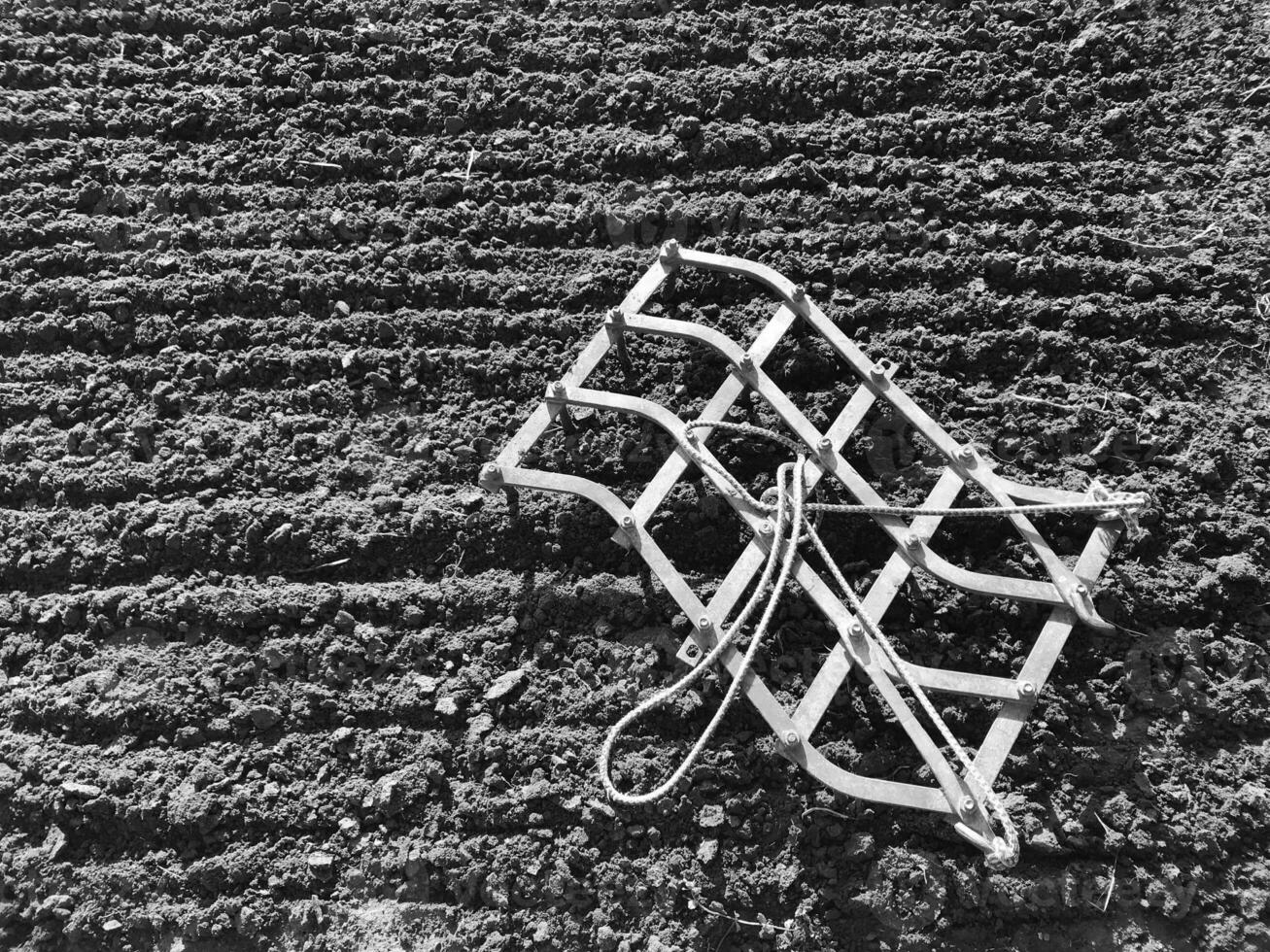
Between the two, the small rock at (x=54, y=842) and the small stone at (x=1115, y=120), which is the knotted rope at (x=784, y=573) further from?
the small rock at (x=54, y=842)

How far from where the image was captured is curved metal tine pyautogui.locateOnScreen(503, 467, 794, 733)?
1743 millimetres

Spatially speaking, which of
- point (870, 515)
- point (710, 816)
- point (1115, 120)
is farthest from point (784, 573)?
point (1115, 120)

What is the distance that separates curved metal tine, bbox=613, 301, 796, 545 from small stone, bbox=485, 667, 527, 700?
39 centimetres

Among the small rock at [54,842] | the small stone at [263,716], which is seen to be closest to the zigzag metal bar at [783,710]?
the small stone at [263,716]

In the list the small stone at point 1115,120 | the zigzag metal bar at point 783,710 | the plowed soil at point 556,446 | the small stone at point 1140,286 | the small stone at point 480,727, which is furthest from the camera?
the small stone at point 1115,120

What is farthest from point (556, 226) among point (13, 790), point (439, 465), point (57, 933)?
point (57, 933)

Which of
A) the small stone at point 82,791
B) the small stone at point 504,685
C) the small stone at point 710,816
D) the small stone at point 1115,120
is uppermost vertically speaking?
the small stone at point 1115,120

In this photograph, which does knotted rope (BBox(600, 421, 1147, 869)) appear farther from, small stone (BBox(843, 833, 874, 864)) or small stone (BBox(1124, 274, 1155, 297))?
small stone (BBox(1124, 274, 1155, 297))

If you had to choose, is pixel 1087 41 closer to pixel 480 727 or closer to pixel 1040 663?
pixel 1040 663

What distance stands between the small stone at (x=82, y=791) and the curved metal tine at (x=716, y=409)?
1.34m

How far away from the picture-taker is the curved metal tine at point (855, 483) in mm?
1823

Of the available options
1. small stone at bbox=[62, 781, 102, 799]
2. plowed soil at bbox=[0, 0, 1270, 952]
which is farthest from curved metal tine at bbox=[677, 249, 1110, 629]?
small stone at bbox=[62, 781, 102, 799]

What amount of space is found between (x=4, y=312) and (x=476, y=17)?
1635mm

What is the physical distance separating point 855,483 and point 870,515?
0.08 m
